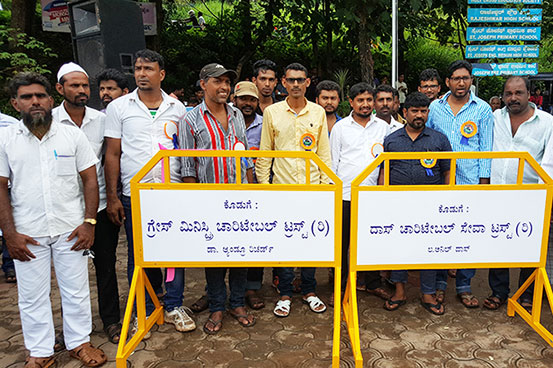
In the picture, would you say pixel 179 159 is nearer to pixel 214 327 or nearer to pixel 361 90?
pixel 214 327

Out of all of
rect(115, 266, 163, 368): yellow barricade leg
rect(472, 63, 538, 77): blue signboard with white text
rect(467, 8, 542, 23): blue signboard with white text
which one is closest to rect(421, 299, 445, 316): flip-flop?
rect(115, 266, 163, 368): yellow barricade leg

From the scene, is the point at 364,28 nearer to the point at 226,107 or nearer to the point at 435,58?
the point at 226,107

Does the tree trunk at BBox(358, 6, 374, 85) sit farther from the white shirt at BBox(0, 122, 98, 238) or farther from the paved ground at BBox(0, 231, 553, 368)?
the white shirt at BBox(0, 122, 98, 238)

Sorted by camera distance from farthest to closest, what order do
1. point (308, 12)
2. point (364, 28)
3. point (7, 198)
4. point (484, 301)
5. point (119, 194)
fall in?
point (308, 12) < point (364, 28) < point (484, 301) < point (119, 194) < point (7, 198)

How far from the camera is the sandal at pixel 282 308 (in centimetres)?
349

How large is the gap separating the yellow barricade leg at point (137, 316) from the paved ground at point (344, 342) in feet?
0.39

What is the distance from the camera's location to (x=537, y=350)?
295cm

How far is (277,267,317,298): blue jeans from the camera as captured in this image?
3.66 meters

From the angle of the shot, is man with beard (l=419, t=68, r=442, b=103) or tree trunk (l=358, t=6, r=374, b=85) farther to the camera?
tree trunk (l=358, t=6, r=374, b=85)

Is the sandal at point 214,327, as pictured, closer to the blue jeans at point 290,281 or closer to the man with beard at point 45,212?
the blue jeans at point 290,281

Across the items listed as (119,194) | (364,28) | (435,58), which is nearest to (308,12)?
(364,28)

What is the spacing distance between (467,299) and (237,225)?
7.07 ft

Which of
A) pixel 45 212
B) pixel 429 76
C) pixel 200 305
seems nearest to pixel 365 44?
pixel 429 76

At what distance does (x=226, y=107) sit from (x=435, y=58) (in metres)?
16.9
